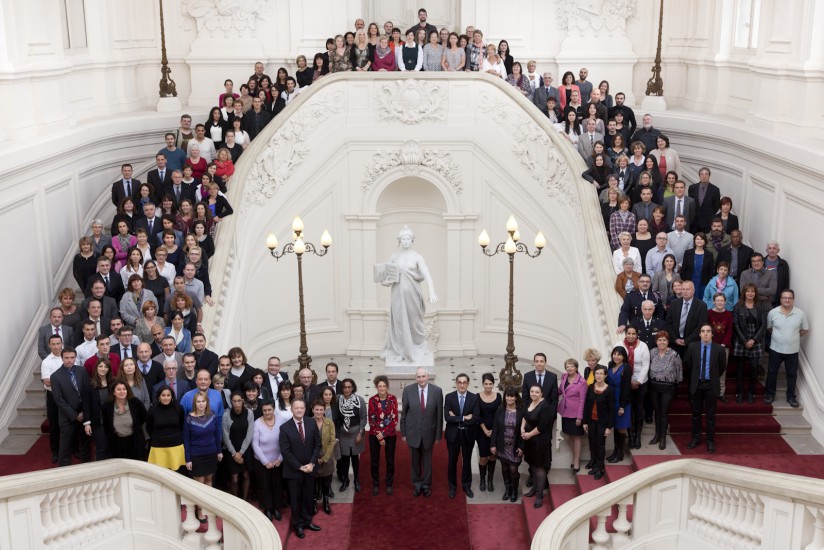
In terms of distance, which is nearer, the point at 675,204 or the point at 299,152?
the point at 675,204

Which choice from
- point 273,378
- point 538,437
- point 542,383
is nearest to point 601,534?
point 538,437

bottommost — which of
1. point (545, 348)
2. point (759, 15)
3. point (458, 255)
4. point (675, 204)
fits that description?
point (545, 348)

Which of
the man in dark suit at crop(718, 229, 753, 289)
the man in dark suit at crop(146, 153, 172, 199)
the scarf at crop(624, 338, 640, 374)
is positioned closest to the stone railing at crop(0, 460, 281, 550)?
the scarf at crop(624, 338, 640, 374)

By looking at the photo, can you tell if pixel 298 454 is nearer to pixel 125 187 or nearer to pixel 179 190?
pixel 179 190

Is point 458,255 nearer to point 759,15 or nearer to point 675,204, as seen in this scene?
point 675,204

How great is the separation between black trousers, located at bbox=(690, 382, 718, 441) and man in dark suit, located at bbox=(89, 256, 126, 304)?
294 inches

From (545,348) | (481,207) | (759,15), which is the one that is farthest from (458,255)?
(759,15)

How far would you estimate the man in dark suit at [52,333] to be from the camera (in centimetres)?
1188

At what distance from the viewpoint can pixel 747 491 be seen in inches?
346

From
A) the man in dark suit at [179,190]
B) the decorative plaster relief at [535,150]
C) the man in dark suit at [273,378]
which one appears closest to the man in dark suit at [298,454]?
the man in dark suit at [273,378]

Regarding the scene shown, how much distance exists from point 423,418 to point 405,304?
531 centimetres

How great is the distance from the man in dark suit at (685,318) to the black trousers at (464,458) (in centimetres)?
298

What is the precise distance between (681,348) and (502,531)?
3.44m

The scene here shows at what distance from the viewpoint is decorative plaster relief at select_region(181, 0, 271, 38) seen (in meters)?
20.3
